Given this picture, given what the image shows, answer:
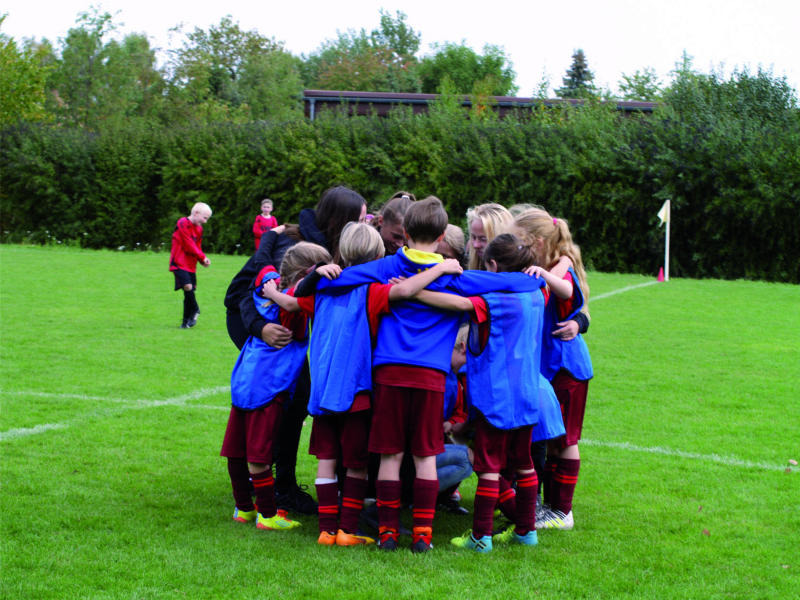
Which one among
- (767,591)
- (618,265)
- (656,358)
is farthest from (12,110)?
(767,591)

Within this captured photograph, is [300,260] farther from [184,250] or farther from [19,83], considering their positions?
[19,83]

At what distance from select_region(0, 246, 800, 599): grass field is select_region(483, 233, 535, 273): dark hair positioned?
1.34m

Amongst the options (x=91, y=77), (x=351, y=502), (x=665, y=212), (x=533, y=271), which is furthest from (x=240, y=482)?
(x=91, y=77)

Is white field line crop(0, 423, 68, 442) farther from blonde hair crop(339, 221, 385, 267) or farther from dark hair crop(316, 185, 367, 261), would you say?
blonde hair crop(339, 221, 385, 267)

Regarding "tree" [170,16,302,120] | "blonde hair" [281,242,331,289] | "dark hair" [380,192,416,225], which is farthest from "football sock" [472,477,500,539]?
"tree" [170,16,302,120]

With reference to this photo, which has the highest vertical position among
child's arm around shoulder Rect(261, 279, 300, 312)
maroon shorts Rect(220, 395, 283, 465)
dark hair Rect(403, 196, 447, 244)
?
dark hair Rect(403, 196, 447, 244)

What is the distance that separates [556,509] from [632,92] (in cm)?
5226

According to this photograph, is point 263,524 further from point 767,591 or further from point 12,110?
point 12,110

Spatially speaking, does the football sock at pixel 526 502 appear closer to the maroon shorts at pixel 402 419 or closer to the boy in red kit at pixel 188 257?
the maroon shorts at pixel 402 419

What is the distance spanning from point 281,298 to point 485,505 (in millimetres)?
1375

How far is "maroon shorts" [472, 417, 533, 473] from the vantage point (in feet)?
14.0

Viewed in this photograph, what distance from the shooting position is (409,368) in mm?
4199

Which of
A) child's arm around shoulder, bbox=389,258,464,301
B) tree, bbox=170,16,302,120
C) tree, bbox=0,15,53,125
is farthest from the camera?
tree, bbox=170,16,302,120

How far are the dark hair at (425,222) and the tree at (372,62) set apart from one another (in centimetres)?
6741
